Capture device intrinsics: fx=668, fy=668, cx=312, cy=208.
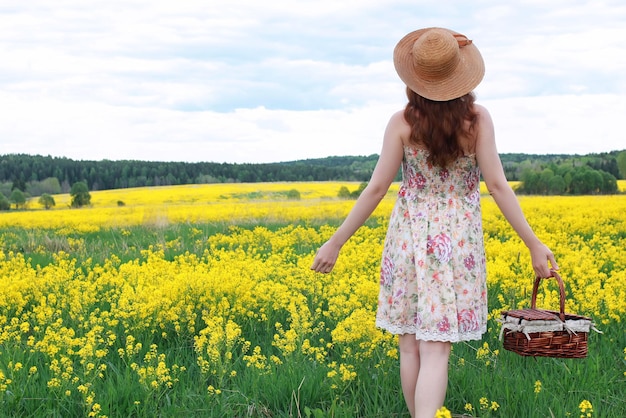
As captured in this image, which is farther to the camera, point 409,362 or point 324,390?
point 324,390

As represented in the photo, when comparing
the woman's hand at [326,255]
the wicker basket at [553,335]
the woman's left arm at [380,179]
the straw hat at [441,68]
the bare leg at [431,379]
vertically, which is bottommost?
the bare leg at [431,379]

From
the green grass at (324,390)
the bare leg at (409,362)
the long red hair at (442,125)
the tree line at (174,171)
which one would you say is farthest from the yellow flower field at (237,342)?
the tree line at (174,171)

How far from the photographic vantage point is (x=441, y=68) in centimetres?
318

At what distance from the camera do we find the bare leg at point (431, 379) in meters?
3.20

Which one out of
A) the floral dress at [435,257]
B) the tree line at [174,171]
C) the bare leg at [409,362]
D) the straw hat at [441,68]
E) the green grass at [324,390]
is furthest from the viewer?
the tree line at [174,171]

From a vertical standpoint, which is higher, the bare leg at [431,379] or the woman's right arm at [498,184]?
the woman's right arm at [498,184]

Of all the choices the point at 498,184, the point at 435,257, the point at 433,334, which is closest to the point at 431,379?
the point at 433,334

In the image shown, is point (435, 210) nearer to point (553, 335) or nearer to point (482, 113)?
point (482, 113)

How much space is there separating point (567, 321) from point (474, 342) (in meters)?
1.45

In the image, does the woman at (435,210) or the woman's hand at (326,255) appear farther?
the woman's hand at (326,255)

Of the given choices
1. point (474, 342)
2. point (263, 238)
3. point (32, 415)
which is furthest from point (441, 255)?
point (263, 238)

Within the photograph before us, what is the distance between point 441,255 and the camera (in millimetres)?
3271

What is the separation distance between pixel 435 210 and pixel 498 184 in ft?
1.08

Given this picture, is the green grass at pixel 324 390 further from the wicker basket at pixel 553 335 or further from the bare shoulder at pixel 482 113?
the bare shoulder at pixel 482 113
